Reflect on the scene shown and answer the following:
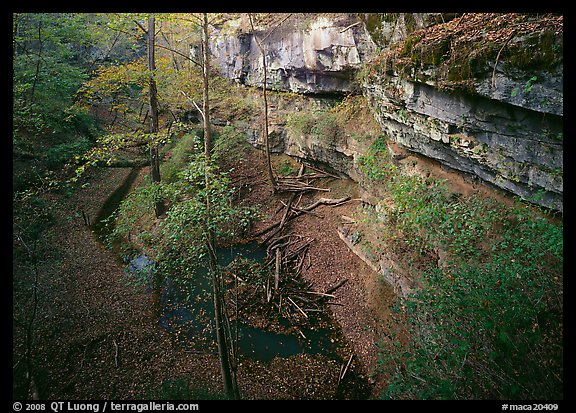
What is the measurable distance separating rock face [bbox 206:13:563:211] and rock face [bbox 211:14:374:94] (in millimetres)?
84

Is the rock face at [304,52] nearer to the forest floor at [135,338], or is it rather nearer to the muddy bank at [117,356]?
the forest floor at [135,338]

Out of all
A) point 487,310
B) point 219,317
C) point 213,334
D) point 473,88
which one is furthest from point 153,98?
point 487,310

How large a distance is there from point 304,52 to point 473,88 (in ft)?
30.9

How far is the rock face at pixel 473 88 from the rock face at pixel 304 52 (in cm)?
8

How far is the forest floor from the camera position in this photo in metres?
7.58

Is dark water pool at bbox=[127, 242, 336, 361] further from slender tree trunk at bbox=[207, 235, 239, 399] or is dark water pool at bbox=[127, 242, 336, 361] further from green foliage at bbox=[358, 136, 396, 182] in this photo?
green foliage at bbox=[358, 136, 396, 182]

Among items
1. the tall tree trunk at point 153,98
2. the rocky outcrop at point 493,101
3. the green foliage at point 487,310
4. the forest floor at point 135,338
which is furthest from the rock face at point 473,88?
the tall tree trunk at point 153,98

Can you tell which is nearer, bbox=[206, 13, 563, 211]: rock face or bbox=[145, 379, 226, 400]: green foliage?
bbox=[206, 13, 563, 211]: rock face

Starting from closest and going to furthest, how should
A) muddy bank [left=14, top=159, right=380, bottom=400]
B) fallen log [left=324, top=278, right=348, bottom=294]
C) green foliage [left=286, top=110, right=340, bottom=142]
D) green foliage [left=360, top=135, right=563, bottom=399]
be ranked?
1. green foliage [left=360, top=135, right=563, bottom=399]
2. muddy bank [left=14, top=159, right=380, bottom=400]
3. fallen log [left=324, top=278, right=348, bottom=294]
4. green foliage [left=286, top=110, right=340, bottom=142]

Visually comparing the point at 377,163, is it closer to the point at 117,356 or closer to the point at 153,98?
the point at 153,98

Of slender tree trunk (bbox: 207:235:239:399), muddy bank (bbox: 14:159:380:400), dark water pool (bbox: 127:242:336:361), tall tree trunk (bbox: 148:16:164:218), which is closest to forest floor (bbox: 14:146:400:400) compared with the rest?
muddy bank (bbox: 14:159:380:400)

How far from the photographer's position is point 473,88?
20.2ft
